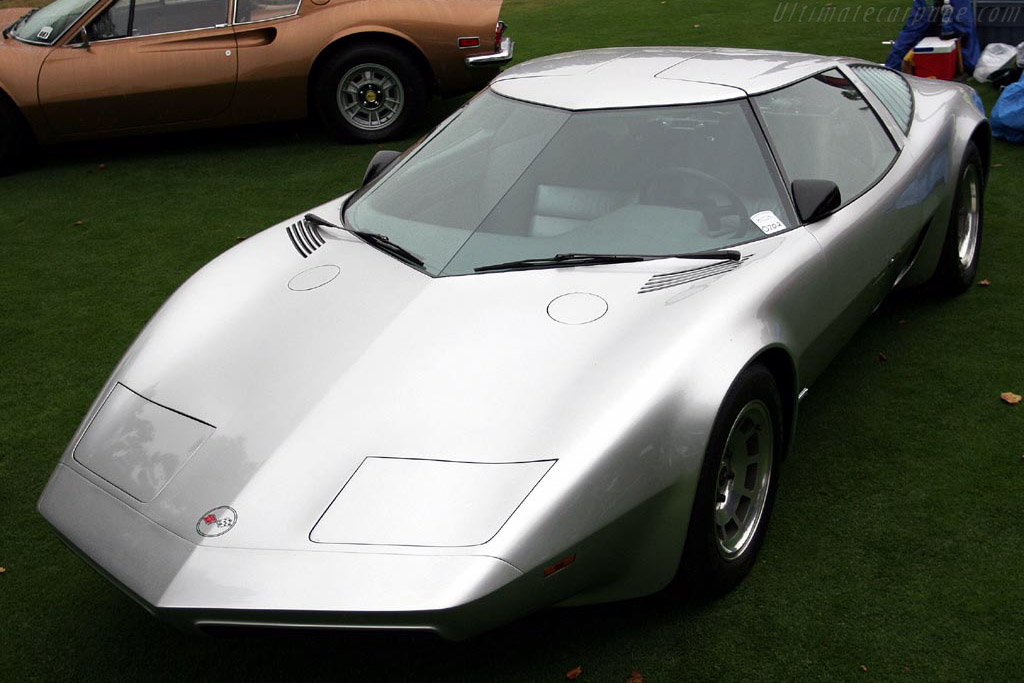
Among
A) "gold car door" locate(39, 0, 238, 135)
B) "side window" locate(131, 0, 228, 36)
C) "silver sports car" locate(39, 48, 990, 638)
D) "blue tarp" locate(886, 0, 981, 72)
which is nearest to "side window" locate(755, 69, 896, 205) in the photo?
"silver sports car" locate(39, 48, 990, 638)

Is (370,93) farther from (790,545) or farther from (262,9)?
(790,545)

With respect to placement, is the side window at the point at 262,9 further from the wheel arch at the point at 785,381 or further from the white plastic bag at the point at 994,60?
the wheel arch at the point at 785,381

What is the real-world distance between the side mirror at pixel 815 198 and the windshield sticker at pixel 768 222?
9 centimetres

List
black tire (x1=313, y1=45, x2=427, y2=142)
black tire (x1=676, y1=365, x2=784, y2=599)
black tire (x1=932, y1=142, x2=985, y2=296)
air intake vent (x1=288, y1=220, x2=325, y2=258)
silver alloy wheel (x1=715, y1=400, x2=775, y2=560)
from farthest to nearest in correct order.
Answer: black tire (x1=313, y1=45, x2=427, y2=142) → black tire (x1=932, y1=142, x2=985, y2=296) → air intake vent (x1=288, y1=220, x2=325, y2=258) → silver alloy wheel (x1=715, y1=400, x2=775, y2=560) → black tire (x1=676, y1=365, x2=784, y2=599)

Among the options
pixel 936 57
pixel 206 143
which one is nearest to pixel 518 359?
pixel 206 143

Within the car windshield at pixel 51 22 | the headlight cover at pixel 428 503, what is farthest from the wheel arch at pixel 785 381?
the car windshield at pixel 51 22

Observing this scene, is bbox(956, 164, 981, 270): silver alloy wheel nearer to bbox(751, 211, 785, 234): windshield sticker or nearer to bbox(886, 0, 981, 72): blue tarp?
bbox(751, 211, 785, 234): windshield sticker

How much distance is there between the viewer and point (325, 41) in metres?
7.45

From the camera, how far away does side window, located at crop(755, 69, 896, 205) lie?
11.7 ft

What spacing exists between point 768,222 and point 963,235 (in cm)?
197

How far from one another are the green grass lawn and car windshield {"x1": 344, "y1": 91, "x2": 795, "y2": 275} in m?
0.97

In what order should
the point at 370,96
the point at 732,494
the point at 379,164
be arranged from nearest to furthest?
the point at 732,494 < the point at 379,164 < the point at 370,96

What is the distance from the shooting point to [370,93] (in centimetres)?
764

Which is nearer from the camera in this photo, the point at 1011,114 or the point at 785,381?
the point at 785,381
